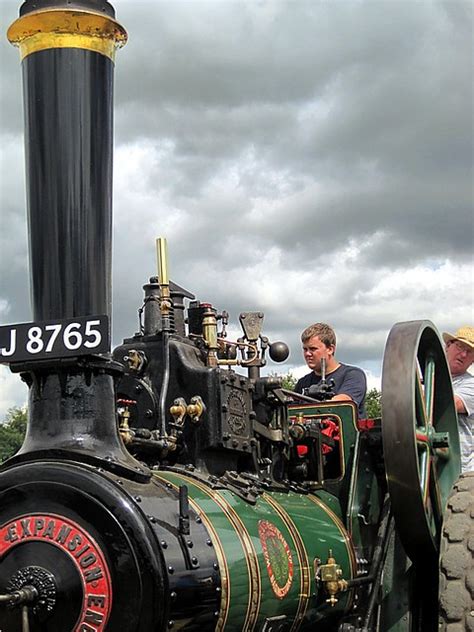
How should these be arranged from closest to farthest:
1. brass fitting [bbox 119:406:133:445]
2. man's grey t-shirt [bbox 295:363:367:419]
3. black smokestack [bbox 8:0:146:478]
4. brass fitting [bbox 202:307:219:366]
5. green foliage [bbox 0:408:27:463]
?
black smokestack [bbox 8:0:146:478]
brass fitting [bbox 119:406:133:445]
brass fitting [bbox 202:307:219:366]
man's grey t-shirt [bbox 295:363:367:419]
green foliage [bbox 0:408:27:463]

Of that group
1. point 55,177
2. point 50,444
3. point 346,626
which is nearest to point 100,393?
point 50,444

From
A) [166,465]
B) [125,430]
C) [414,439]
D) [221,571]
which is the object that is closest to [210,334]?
[166,465]

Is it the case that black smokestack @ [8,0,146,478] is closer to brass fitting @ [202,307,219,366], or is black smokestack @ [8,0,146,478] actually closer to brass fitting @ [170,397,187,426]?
brass fitting @ [170,397,187,426]

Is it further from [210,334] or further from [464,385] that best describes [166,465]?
[464,385]

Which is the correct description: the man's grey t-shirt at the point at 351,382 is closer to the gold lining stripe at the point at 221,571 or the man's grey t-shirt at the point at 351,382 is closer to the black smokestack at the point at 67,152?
the gold lining stripe at the point at 221,571

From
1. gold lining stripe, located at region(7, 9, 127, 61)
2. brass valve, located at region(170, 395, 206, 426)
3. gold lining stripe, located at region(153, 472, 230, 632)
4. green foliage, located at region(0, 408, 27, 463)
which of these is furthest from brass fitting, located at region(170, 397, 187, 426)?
green foliage, located at region(0, 408, 27, 463)

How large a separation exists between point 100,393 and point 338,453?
5.68ft

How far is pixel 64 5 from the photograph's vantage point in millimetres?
3486

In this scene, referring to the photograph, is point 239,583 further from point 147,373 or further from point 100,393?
point 147,373

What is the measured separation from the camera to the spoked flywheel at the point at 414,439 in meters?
4.17

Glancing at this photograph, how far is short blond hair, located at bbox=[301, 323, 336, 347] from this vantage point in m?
5.74

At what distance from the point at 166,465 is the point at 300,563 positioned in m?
0.63

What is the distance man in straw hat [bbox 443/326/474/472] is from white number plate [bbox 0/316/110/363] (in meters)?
2.51

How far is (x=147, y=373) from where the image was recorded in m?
4.22
